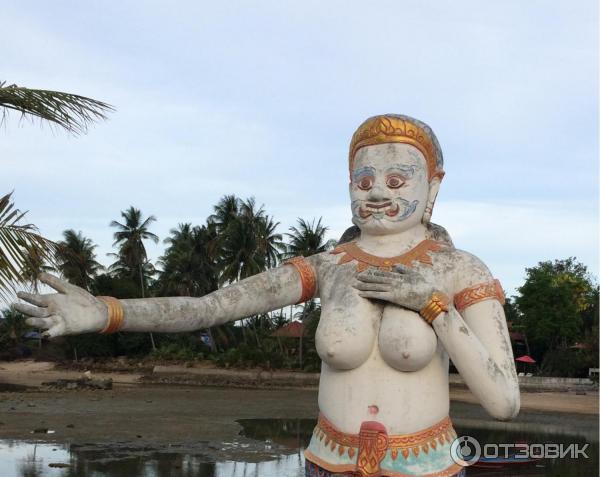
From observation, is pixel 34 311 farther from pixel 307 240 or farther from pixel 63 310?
pixel 307 240

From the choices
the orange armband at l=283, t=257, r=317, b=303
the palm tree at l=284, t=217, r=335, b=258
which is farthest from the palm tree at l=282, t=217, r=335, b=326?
the orange armband at l=283, t=257, r=317, b=303

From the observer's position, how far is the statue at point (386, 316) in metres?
3.64

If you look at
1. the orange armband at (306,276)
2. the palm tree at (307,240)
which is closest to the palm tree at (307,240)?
the palm tree at (307,240)

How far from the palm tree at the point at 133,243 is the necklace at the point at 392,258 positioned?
38.3 meters

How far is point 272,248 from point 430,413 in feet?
116

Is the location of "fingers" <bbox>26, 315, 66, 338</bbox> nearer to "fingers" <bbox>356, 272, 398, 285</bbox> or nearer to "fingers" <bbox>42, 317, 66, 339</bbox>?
"fingers" <bbox>42, 317, 66, 339</bbox>

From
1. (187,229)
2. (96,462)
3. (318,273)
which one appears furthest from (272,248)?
(318,273)

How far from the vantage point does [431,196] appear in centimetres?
418

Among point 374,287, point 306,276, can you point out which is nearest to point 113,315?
point 306,276

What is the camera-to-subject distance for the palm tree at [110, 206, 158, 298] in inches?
1662

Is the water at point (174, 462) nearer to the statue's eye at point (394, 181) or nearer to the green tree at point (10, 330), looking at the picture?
the statue's eye at point (394, 181)

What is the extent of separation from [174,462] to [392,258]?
11300 mm

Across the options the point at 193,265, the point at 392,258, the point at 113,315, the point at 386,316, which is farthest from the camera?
the point at 193,265

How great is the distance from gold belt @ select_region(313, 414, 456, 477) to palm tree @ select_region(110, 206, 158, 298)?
38542mm
